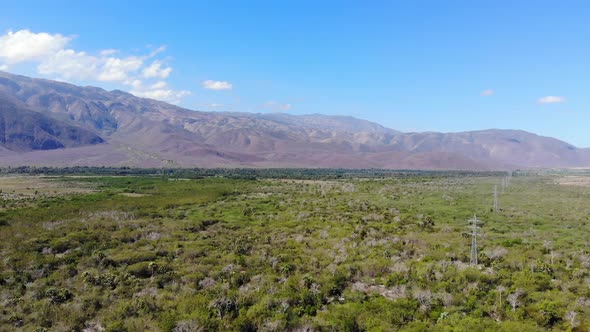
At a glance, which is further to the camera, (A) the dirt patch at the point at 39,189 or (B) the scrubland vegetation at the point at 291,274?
(A) the dirt patch at the point at 39,189

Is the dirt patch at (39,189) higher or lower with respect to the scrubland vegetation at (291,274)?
lower

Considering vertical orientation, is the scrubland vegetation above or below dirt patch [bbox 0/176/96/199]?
above

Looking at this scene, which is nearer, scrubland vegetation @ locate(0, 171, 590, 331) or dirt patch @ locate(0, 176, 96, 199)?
scrubland vegetation @ locate(0, 171, 590, 331)

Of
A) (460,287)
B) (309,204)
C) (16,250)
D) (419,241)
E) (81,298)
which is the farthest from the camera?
(309,204)

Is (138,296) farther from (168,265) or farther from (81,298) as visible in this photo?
(168,265)

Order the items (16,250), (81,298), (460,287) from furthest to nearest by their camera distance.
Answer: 1. (16,250)
2. (460,287)
3. (81,298)

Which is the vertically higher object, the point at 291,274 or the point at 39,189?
the point at 291,274

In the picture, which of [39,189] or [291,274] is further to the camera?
[39,189]

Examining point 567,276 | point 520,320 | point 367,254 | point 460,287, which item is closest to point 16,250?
point 367,254
